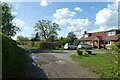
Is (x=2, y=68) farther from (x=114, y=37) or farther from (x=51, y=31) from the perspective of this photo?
(x=51, y=31)

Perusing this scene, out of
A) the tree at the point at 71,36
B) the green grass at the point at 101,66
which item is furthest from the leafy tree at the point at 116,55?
the tree at the point at 71,36

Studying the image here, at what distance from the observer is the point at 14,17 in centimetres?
6050

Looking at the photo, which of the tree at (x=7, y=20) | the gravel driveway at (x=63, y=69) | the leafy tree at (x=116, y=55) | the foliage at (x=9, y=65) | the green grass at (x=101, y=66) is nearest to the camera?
the leafy tree at (x=116, y=55)

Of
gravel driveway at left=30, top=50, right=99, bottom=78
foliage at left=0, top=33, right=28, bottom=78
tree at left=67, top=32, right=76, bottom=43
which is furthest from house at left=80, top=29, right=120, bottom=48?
foliage at left=0, top=33, right=28, bottom=78

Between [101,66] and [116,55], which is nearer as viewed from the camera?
[116,55]

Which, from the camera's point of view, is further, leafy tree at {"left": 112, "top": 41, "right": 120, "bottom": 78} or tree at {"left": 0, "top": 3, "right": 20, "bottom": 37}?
tree at {"left": 0, "top": 3, "right": 20, "bottom": 37}

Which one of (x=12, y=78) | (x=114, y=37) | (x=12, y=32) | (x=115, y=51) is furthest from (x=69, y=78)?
(x=12, y=32)

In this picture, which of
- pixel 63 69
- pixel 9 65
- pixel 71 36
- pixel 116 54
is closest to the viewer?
pixel 116 54

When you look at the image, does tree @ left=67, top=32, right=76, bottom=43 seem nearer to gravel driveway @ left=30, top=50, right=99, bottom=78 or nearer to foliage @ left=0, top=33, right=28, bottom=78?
gravel driveway @ left=30, top=50, right=99, bottom=78

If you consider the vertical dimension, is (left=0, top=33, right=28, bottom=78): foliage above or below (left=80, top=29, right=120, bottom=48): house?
below

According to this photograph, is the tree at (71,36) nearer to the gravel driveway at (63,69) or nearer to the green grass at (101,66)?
the gravel driveway at (63,69)

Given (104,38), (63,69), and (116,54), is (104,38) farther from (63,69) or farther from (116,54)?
(116,54)

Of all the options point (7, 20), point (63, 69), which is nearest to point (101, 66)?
point (63, 69)

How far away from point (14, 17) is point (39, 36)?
35.7 metres
